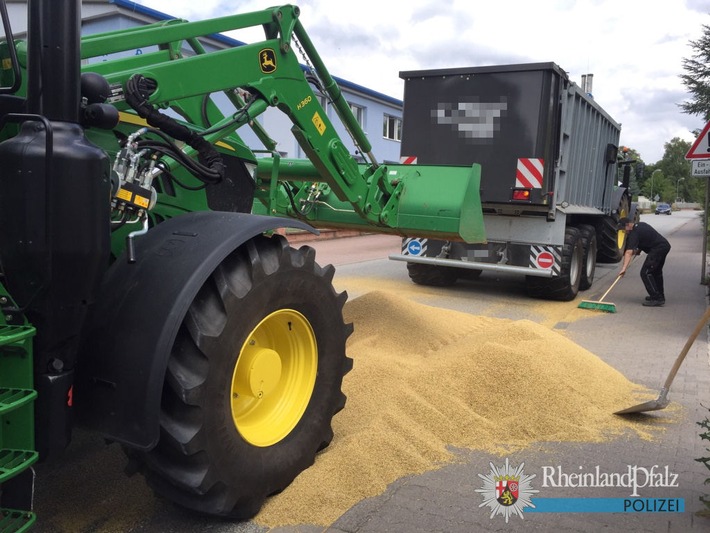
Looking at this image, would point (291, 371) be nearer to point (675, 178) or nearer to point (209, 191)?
point (209, 191)

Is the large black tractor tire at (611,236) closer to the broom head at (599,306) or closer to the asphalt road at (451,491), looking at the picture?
the broom head at (599,306)

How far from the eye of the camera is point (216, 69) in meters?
3.50

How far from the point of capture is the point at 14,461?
223 cm

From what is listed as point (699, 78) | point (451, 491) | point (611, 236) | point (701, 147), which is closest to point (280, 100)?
point (451, 491)

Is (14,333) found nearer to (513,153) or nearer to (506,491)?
(506,491)

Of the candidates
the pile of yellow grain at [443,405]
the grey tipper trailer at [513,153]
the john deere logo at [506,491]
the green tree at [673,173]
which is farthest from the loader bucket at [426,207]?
the green tree at [673,173]

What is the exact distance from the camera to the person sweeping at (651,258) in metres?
9.45

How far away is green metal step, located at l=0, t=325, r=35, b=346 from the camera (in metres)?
2.13

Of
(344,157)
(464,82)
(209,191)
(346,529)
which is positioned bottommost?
(346,529)

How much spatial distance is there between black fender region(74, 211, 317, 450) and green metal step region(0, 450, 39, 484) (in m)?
0.30

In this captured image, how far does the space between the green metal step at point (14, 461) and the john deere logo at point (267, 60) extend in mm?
2546

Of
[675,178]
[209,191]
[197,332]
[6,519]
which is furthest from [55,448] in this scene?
[675,178]

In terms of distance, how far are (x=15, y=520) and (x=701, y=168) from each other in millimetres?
10248

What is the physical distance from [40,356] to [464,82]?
8.15 metres
